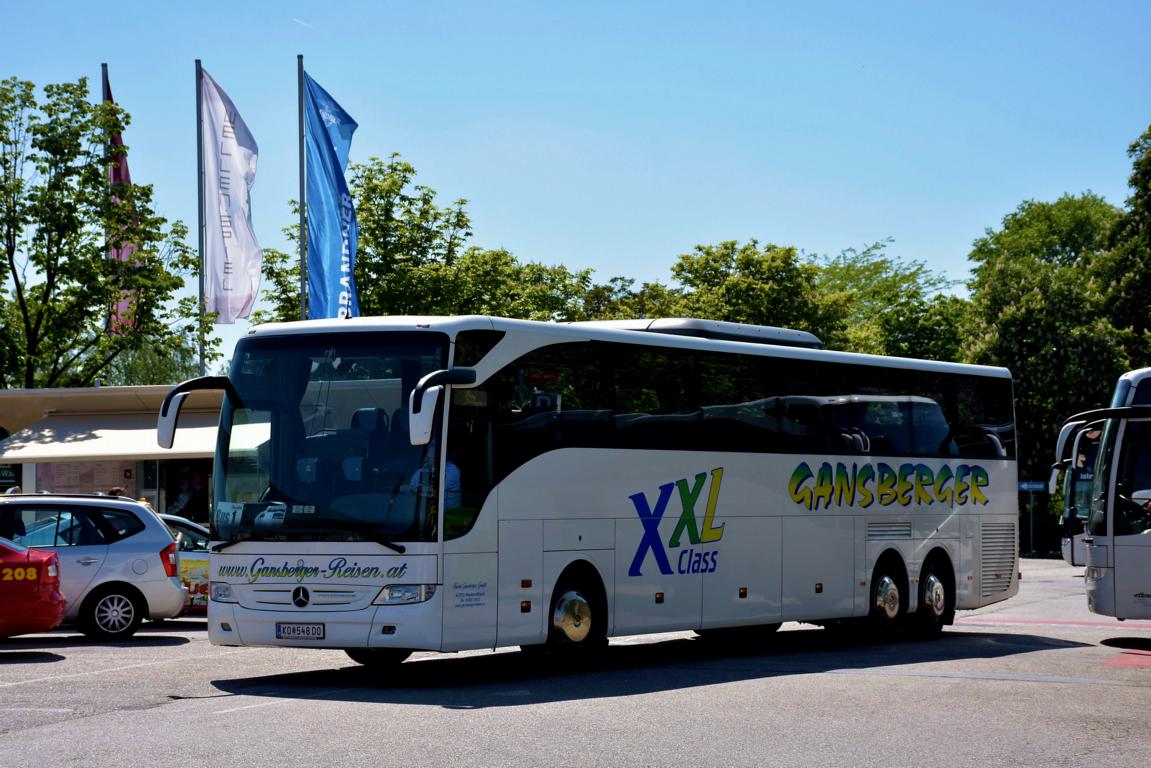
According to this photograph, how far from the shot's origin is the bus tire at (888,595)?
20.3m

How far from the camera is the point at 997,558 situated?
74.2 feet

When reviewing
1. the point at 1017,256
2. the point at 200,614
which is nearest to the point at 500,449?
the point at 200,614

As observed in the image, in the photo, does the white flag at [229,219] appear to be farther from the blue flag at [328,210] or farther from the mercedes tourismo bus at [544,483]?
the mercedes tourismo bus at [544,483]

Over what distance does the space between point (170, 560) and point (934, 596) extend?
33.4 ft

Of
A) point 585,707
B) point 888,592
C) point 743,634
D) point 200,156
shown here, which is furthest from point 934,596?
point 200,156

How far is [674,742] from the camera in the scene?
33.7ft

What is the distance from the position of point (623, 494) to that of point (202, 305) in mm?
23684

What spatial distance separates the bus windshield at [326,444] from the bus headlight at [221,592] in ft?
1.39

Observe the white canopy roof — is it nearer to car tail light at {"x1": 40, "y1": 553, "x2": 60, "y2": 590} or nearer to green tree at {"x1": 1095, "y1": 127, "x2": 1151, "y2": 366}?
car tail light at {"x1": 40, "y1": 553, "x2": 60, "y2": 590}

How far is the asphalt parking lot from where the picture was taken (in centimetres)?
980

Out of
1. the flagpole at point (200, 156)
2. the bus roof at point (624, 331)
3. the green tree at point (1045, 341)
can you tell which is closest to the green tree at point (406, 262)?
the flagpole at point (200, 156)

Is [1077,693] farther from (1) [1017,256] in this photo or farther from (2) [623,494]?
(1) [1017,256]

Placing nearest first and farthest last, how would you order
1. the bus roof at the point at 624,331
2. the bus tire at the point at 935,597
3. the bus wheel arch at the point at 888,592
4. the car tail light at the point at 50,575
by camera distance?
1. the bus roof at the point at 624,331
2. the car tail light at the point at 50,575
3. the bus wheel arch at the point at 888,592
4. the bus tire at the point at 935,597

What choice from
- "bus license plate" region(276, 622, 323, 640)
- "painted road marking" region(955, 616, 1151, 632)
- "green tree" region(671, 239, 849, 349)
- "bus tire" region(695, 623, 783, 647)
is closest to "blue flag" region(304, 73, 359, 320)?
"painted road marking" region(955, 616, 1151, 632)
